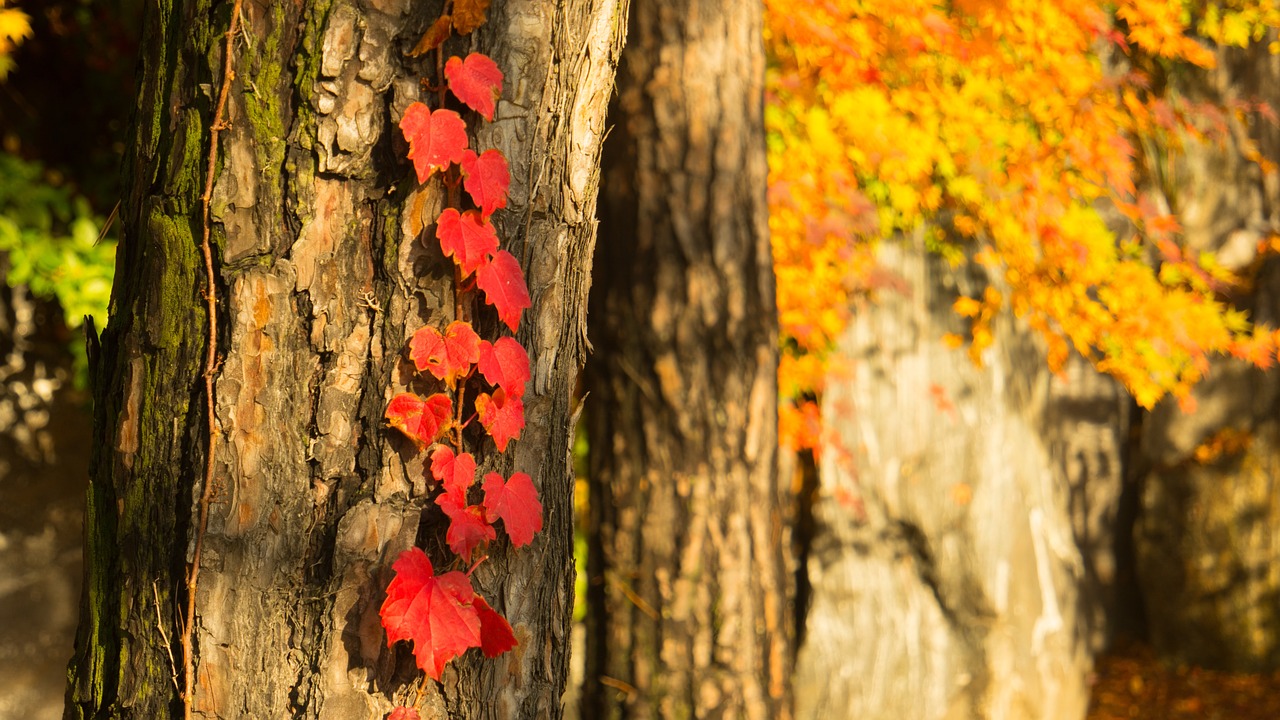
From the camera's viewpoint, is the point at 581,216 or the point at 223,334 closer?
the point at 223,334

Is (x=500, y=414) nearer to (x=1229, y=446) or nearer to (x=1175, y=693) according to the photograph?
(x=1229, y=446)

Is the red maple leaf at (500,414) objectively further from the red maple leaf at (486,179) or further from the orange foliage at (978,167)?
the orange foliage at (978,167)

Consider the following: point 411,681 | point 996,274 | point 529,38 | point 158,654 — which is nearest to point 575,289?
point 529,38

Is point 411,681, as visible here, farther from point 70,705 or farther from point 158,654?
point 70,705

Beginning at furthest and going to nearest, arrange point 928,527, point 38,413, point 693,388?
point 928,527, point 38,413, point 693,388

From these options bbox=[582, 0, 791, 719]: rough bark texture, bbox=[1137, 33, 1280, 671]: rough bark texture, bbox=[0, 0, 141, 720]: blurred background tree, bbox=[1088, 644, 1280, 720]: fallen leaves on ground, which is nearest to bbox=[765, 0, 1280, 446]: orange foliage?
bbox=[582, 0, 791, 719]: rough bark texture

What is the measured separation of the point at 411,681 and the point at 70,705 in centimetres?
50

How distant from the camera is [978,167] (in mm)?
4410

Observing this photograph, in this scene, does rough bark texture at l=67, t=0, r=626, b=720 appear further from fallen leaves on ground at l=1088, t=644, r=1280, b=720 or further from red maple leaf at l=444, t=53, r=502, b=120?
fallen leaves on ground at l=1088, t=644, r=1280, b=720

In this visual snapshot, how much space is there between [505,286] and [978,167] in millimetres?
3562

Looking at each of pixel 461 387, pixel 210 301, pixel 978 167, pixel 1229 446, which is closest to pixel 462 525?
pixel 461 387

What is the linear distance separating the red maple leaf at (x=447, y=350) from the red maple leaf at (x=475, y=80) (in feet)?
0.93

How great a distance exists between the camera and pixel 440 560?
137 cm

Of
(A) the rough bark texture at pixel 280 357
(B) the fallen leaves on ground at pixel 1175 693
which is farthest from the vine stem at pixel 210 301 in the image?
(B) the fallen leaves on ground at pixel 1175 693
